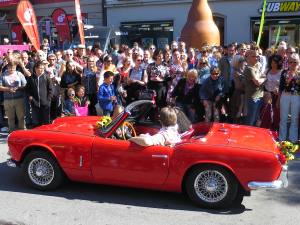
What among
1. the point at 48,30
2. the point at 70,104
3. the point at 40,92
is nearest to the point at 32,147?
the point at 70,104

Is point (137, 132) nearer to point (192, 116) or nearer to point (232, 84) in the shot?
point (192, 116)

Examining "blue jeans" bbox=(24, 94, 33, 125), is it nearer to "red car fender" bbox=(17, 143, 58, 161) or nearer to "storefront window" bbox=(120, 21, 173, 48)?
"red car fender" bbox=(17, 143, 58, 161)

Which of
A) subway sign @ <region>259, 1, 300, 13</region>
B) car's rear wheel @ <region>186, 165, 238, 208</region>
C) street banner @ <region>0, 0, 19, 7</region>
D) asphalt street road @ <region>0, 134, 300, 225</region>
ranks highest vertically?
street banner @ <region>0, 0, 19, 7</region>

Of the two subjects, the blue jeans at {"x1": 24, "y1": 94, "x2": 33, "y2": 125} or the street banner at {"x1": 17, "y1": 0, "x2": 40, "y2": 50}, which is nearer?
the blue jeans at {"x1": 24, "y1": 94, "x2": 33, "y2": 125}

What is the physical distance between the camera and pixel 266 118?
8.62 metres

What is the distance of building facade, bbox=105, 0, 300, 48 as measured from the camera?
19188 millimetres

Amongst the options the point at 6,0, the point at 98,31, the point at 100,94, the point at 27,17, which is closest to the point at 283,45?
the point at 100,94

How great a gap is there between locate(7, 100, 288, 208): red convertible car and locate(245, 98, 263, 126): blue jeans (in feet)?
8.09

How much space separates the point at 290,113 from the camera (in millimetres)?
8133

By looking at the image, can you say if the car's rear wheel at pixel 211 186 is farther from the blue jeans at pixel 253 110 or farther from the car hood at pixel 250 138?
the blue jeans at pixel 253 110

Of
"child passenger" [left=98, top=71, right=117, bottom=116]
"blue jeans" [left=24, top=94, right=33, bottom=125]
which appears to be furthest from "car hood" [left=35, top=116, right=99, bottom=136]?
"blue jeans" [left=24, top=94, right=33, bottom=125]

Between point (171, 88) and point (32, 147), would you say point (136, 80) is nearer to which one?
point (171, 88)

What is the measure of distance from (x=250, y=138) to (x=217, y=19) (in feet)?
54.4

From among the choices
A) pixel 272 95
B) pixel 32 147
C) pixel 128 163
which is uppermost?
pixel 272 95
